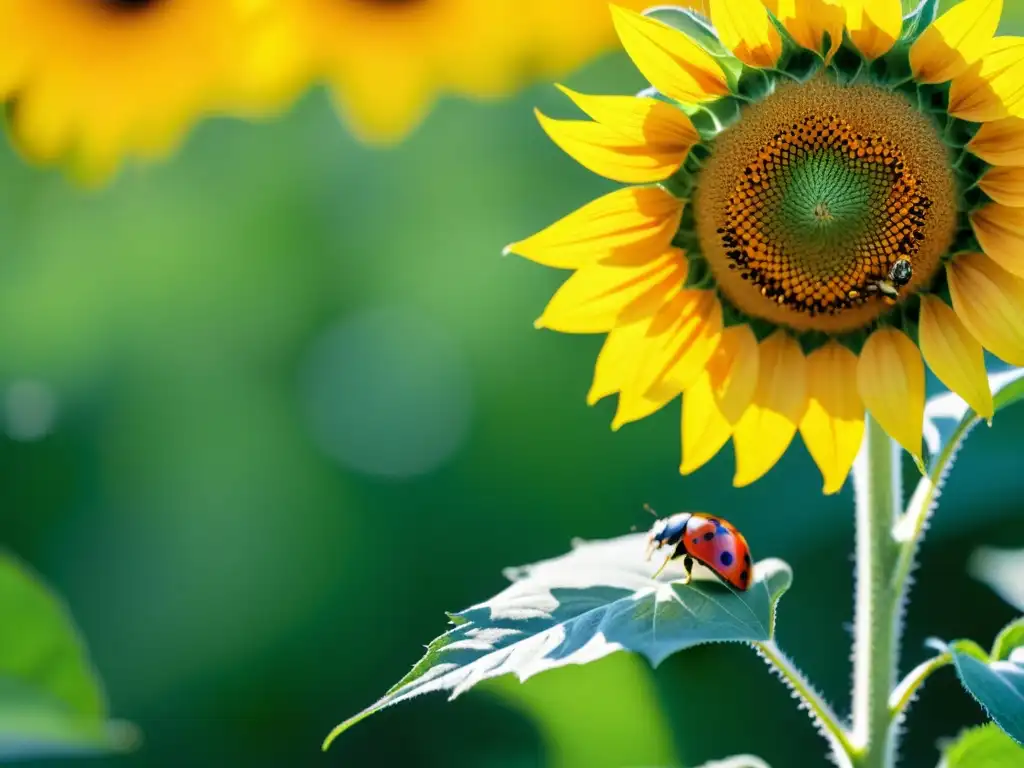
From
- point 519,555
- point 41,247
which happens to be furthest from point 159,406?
point 519,555

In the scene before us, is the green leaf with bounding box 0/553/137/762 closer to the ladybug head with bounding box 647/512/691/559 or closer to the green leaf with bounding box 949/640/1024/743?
the ladybug head with bounding box 647/512/691/559

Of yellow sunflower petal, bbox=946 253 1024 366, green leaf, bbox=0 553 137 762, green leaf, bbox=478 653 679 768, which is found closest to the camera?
yellow sunflower petal, bbox=946 253 1024 366

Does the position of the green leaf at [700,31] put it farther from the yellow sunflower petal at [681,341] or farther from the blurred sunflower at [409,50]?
the blurred sunflower at [409,50]

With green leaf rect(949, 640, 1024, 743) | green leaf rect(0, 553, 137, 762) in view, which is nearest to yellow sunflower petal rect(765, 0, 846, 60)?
green leaf rect(949, 640, 1024, 743)

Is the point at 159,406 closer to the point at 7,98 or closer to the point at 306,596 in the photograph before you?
the point at 306,596

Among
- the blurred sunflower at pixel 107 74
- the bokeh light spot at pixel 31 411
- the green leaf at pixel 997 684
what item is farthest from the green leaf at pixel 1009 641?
the bokeh light spot at pixel 31 411
